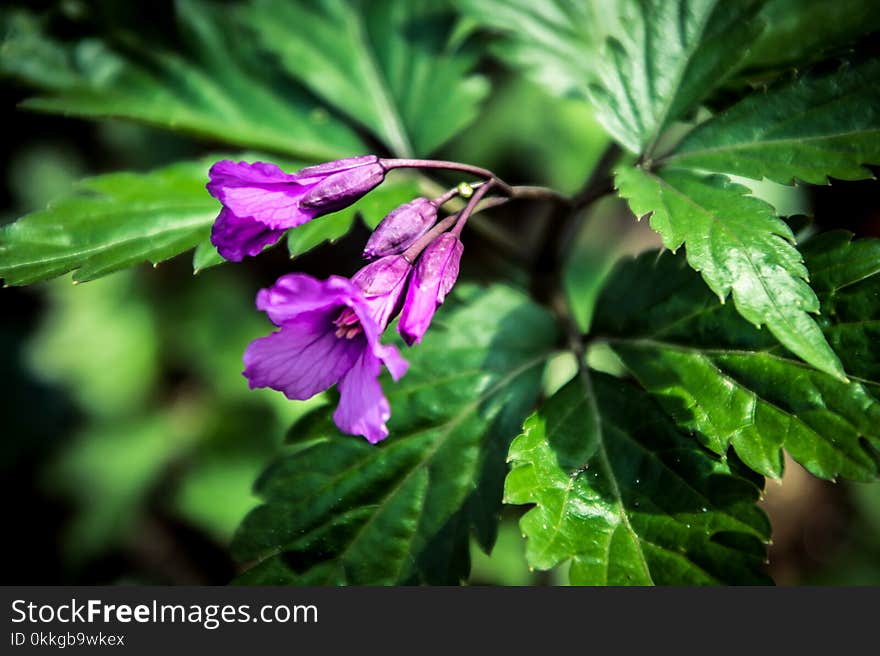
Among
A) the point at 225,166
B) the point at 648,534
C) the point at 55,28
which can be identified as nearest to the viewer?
the point at 225,166

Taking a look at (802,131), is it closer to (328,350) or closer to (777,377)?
(777,377)

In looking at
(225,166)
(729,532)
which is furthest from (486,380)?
(225,166)

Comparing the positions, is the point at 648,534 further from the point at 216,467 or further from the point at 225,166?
the point at 216,467

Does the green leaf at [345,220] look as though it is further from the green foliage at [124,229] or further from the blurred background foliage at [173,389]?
the blurred background foliage at [173,389]

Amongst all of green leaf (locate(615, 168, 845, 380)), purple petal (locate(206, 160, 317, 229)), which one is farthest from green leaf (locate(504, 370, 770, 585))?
purple petal (locate(206, 160, 317, 229))

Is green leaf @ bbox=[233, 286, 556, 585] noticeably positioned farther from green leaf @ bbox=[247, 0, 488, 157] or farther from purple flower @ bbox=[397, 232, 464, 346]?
green leaf @ bbox=[247, 0, 488, 157]

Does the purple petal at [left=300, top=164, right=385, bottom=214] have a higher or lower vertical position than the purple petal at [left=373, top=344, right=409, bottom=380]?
higher
